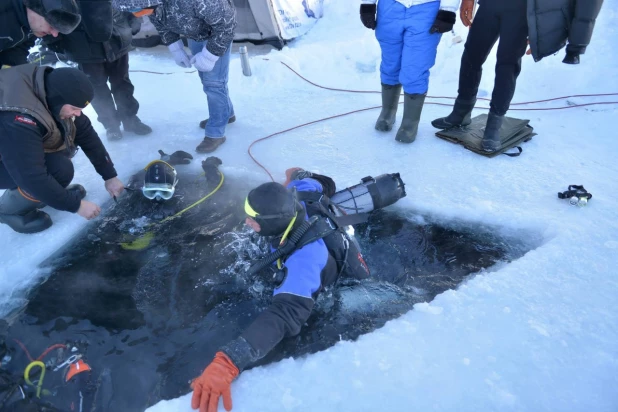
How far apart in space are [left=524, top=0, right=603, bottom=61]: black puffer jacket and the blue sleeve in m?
2.58

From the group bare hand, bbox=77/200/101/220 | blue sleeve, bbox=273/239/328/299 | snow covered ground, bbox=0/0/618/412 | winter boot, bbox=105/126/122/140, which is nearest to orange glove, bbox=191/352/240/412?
snow covered ground, bbox=0/0/618/412

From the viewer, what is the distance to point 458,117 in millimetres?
4129

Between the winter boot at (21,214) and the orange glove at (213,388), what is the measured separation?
2144 mm

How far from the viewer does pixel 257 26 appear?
6.67 meters

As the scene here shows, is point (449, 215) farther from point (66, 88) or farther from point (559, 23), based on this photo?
point (66, 88)

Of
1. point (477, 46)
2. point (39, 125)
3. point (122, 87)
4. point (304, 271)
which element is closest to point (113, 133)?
point (122, 87)

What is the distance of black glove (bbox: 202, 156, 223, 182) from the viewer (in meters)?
3.66

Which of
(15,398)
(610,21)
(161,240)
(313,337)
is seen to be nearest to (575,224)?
(313,337)

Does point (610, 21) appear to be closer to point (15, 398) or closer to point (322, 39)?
point (322, 39)

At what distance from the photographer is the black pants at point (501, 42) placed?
10.7ft

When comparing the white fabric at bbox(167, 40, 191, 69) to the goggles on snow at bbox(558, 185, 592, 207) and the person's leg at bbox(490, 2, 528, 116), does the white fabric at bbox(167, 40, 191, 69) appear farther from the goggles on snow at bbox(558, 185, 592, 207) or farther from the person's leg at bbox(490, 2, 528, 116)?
the goggles on snow at bbox(558, 185, 592, 207)

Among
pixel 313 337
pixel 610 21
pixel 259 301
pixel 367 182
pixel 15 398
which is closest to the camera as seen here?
pixel 15 398

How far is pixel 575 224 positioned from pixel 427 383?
1767mm

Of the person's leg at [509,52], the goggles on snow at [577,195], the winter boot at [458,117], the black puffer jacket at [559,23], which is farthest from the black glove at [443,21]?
the goggles on snow at [577,195]
